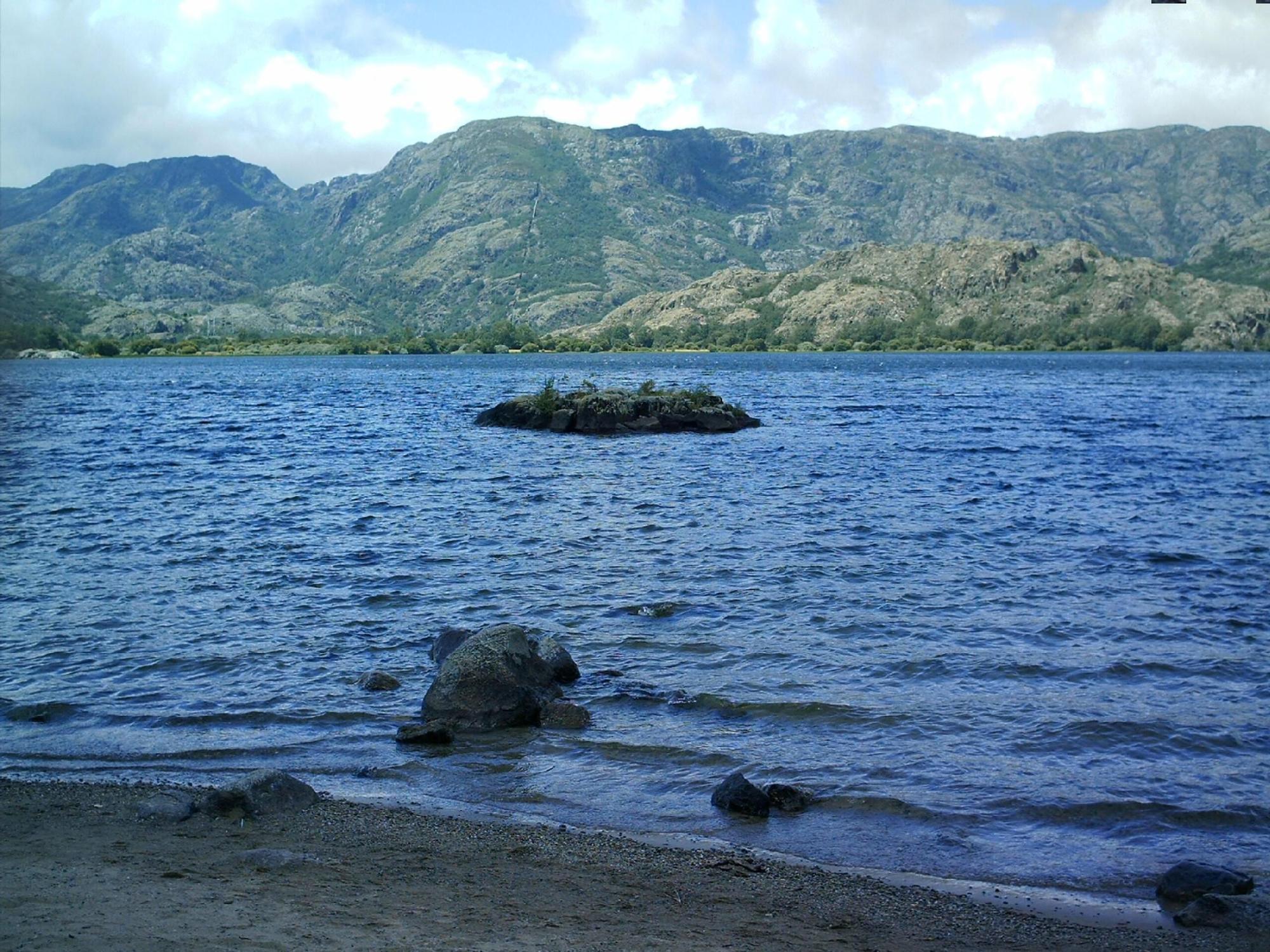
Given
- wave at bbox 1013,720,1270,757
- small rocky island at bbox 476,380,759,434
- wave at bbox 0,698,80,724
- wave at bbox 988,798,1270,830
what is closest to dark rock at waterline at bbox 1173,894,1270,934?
wave at bbox 988,798,1270,830

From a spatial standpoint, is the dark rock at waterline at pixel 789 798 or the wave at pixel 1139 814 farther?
the dark rock at waterline at pixel 789 798

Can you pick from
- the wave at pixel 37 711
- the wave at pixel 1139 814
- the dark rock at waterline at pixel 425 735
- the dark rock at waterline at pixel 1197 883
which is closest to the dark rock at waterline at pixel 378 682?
the dark rock at waterline at pixel 425 735

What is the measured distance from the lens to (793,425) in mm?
76375

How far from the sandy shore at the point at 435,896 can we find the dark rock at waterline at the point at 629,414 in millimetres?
59195

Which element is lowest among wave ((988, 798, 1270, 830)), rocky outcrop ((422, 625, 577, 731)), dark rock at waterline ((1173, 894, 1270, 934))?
wave ((988, 798, 1270, 830))

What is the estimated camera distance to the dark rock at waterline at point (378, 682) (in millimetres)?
17812

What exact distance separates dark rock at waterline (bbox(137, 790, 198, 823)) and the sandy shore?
13cm

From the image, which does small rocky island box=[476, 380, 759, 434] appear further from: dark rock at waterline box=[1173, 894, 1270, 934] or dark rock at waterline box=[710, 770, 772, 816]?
dark rock at waterline box=[1173, 894, 1270, 934]

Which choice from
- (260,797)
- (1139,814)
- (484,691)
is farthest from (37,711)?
(1139,814)

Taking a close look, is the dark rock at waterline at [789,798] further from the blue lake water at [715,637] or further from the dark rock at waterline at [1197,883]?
the dark rock at waterline at [1197,883]

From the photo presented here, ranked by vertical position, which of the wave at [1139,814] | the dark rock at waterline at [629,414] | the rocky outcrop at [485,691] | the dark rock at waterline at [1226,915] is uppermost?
the dark rock at waterline at [629,414]

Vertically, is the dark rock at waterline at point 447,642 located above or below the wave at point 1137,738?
above

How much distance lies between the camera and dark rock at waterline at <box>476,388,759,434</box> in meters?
71.1

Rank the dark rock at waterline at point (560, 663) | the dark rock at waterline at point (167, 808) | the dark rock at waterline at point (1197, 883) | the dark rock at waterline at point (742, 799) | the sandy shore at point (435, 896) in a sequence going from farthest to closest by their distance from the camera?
the dark rock at waterline at point (560, 663), the dark rock at waterline at point (742, 799), the dark rock at waterline at point (167, 808), the dark rock at waterline at point (1197, 883), the sandy shore at point (435, 896)
